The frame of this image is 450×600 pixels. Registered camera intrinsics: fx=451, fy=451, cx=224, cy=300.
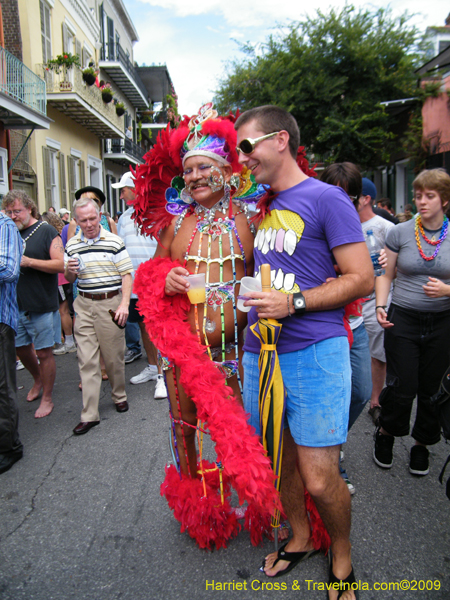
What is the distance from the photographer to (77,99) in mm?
14531

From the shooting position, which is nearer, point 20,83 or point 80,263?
point 80,263

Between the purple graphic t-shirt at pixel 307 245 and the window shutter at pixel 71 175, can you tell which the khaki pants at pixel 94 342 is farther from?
the window shutter at pixel 71 175

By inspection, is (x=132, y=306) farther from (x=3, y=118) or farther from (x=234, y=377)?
(x=3, y=118)

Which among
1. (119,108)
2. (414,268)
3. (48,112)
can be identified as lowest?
(414,268)

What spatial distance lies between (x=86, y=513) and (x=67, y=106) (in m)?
15.4

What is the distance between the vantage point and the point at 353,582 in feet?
6.31

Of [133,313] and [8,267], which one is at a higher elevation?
[8,267]

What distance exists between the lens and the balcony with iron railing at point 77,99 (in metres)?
14.4

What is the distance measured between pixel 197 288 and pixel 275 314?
1.70 ft

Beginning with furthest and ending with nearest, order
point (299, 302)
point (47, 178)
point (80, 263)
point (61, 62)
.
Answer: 1. point (61, 62)
2. point (47, 178)
3. point (80, 263)
4. point (299, 302)

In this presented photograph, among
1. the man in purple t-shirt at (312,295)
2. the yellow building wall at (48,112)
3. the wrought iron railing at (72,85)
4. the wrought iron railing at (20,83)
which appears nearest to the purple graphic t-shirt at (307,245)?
the man in purple t-shirt at (312,295)

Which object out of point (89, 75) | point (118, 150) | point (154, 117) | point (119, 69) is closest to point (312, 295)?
point (89, 75)

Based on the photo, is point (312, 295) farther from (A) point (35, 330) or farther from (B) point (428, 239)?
(A) point (35, 330)

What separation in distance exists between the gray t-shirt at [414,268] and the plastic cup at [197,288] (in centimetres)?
144
